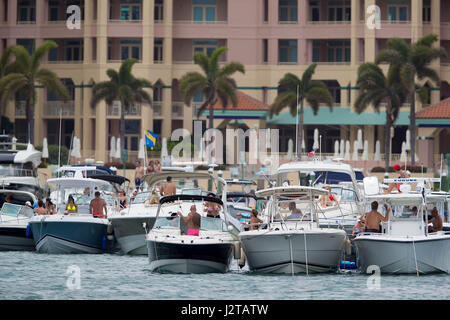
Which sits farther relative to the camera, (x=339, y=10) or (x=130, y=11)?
(x=339, y=10)

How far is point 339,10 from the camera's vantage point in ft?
281

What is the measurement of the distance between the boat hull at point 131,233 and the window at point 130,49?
49057 millimetres

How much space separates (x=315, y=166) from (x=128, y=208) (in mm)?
5846

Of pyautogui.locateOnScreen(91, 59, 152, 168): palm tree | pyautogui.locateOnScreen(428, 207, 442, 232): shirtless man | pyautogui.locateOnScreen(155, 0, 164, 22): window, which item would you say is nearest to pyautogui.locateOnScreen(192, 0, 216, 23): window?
pyautogui.locateOnScreen(155, 0, 164, 22): window

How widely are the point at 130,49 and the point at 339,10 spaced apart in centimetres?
1469

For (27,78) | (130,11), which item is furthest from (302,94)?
(27,78)

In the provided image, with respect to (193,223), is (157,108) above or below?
above

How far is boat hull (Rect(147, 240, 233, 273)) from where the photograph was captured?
31016 millimetres

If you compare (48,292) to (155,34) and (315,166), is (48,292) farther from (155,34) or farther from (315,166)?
(155,34)

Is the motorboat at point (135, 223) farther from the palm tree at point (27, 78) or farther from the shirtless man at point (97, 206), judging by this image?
the palm tree at point (27, 78)

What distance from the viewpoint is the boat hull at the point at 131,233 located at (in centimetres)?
3712

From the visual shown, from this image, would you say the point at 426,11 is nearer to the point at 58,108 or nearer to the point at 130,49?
the point at 130,49

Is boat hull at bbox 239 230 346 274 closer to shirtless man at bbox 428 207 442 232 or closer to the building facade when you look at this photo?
shirtless man at bbox 428 207 442 232
